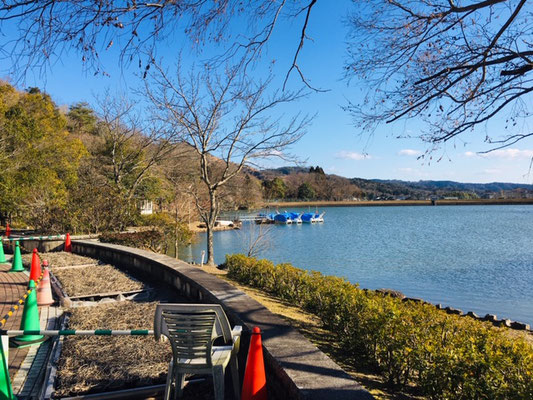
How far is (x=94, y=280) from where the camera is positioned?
834 cm

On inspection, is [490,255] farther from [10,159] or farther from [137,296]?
[10,159]

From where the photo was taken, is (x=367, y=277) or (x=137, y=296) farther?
(x=367, y=277)

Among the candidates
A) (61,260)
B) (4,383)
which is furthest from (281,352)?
(61,260)

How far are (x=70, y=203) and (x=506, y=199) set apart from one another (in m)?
125

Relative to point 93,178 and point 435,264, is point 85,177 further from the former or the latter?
point 435,264

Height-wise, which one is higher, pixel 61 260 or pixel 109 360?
pixel 109 360

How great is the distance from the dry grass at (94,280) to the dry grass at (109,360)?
1973mm

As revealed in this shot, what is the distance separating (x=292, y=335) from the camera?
12.6 feet

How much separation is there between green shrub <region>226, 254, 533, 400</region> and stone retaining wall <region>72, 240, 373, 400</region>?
106 centimetres

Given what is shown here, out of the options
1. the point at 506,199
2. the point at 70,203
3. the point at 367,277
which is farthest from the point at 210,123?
the point at 506,199

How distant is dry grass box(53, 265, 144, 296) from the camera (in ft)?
24.6

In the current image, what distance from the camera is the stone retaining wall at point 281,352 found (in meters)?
2.83

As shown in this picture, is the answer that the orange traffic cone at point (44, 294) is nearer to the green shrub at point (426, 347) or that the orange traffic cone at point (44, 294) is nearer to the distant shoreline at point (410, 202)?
the green shrub at point (426, 347)

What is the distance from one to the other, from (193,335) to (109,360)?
1419 millimetres
